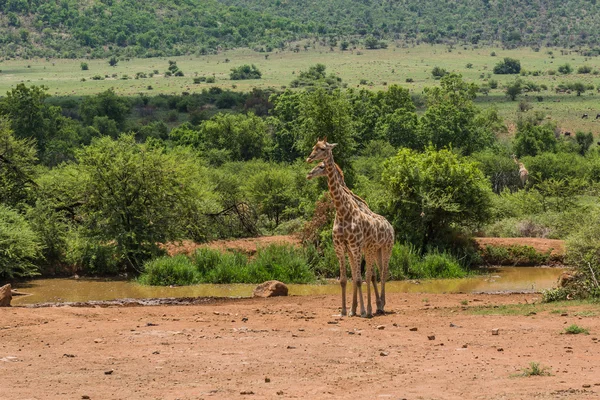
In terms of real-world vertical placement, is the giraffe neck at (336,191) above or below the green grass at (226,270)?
above

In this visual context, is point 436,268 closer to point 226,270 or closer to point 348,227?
point 226,270

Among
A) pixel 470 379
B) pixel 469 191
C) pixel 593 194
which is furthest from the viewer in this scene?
pixel 593 194

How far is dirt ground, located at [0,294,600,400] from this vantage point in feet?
43.2

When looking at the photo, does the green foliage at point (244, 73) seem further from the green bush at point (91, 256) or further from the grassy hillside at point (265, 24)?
the green bush at point (91, 256)

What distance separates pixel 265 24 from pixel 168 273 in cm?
13514

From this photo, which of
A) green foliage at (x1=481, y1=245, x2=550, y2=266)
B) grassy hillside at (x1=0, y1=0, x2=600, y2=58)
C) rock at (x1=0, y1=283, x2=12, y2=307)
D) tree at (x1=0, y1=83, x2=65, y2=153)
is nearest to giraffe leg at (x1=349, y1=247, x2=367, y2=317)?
rock at (x1=0, y1=283, x2=12, y2=307)

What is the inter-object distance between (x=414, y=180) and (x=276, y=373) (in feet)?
57.7

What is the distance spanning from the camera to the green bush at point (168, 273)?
90.1ft

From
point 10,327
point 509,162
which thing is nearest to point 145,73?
point 509,162

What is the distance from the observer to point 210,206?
33.0 m

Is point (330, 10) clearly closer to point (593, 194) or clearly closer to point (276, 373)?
point (593, 194)

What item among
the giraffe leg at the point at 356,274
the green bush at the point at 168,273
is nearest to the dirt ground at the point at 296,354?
the giraffe leg at the point at 356,274

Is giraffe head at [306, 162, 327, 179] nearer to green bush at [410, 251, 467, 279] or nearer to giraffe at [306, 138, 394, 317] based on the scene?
giraffe at [306, 138, 394, 317]

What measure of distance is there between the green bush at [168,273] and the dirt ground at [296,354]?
6.89 m
